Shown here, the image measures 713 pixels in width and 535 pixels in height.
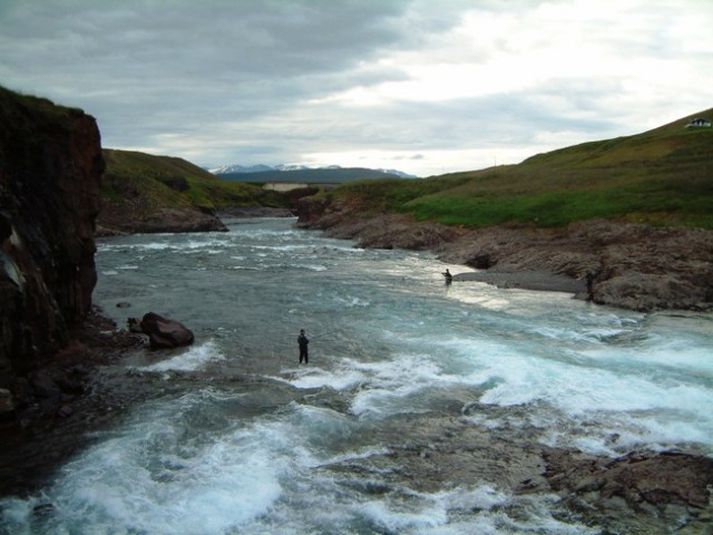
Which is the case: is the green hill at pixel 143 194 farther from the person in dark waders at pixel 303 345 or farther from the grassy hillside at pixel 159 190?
the person in dark waders at pixel 303 345

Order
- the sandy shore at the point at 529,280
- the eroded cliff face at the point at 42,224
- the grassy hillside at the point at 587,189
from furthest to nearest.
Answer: the grassy hillside at the point at 587,189 → the sandy shore at the point at 529,280 → the eroded cliff face at the point at 42,224

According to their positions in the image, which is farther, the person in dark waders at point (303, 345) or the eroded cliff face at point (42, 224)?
the person in dark waders at point (303, 345)

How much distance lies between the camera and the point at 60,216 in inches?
1227

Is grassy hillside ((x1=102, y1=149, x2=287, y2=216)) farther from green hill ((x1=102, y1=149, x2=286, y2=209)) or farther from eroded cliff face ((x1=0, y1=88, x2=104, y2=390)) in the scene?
eroded cliff face ((x1=0, y1=88, x2=104, y2=390))

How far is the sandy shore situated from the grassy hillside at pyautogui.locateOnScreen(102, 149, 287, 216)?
76942 mm

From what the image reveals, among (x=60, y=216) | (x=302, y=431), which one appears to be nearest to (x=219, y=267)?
(x=60, y=216)

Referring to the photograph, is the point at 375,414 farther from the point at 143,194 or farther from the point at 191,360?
the point at 143,194

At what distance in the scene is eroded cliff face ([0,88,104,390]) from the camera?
23.2 m

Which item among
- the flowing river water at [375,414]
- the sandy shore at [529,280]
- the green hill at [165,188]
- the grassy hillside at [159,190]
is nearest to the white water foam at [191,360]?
the flowing river water at [375,414]

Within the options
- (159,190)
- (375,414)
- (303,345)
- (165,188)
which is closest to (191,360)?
(303,345)

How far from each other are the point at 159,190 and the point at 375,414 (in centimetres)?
11156

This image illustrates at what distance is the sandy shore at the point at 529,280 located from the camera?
4747cm

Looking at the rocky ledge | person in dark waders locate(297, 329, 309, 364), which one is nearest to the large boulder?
person in dark waders locate(297, 329, 309, 364)

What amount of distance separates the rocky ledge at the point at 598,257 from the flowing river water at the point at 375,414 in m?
3.61
